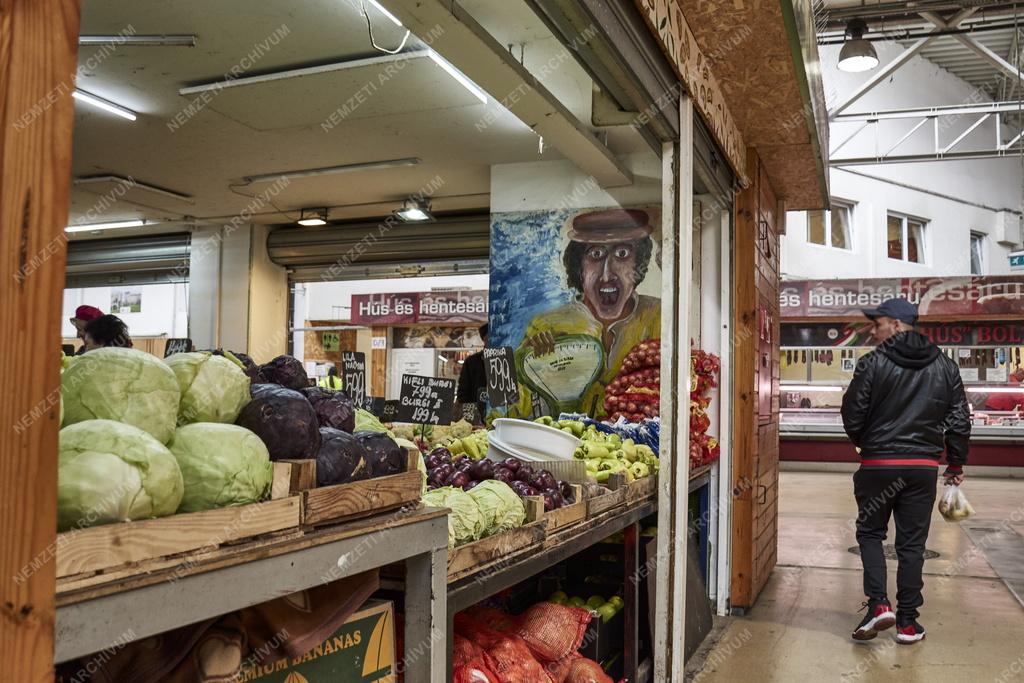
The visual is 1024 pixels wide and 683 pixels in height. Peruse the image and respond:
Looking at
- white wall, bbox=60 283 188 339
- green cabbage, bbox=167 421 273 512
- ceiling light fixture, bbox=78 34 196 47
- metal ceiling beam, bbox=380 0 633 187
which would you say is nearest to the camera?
green cabbage, bbox=167 421 273 512

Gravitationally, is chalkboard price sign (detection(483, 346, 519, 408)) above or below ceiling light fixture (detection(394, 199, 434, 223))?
below

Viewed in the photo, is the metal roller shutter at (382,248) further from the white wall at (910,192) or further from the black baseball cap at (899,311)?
the white wall at (910,192)

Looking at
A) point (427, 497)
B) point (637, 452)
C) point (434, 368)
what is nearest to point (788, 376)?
point (434, 368)

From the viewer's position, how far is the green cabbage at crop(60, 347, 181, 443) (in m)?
1.36

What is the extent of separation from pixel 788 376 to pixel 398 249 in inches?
380

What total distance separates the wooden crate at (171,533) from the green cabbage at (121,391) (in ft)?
0.70

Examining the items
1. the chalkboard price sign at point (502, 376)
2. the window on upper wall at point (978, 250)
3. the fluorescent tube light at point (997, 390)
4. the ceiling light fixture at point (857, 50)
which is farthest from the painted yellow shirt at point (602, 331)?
the window on upper wall at point (978, 250)

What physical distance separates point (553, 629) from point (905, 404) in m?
2.57

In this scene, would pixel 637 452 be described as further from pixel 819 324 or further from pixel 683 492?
pixel 819 324

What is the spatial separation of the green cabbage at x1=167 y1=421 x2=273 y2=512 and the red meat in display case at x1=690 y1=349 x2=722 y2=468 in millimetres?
3658

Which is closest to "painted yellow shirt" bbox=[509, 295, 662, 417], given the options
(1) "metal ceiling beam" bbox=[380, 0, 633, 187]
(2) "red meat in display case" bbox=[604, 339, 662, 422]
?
(2) "red meat in display case" bbox=[604, 339, 662, 422]

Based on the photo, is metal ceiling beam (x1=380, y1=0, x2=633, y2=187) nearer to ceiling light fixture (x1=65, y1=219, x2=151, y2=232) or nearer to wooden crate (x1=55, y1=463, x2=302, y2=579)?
wooden crate (x1=55, y1=463, x2=302, y2=579)

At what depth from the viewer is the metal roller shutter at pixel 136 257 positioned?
10102mm

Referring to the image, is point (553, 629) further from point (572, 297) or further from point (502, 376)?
point (572, 297)
